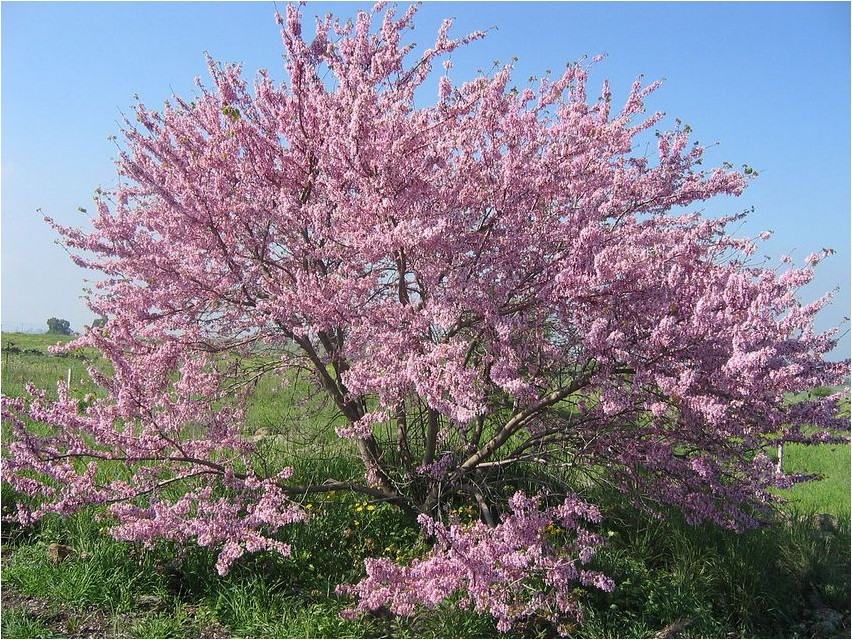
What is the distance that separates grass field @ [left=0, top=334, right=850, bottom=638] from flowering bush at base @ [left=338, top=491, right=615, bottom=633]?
38 cm

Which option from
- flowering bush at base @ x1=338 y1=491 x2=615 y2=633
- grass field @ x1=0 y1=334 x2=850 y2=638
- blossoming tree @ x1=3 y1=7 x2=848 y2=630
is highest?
blossoming tree @ x1=3 y1=7 x2=848 y2=630

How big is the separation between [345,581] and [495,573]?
1386mm

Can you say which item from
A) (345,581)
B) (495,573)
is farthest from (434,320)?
(345,581)

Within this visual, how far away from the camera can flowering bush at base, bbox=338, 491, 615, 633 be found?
151 inches

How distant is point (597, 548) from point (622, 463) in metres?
0.76

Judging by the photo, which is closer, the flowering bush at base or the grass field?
the flowering bush at base

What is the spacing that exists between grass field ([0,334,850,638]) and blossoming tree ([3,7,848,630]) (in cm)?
32

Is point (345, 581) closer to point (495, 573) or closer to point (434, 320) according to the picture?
point (495, 573)

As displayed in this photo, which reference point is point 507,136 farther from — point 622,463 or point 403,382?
point 622,463

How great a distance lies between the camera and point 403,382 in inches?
155

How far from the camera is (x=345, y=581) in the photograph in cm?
477

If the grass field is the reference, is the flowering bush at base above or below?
above

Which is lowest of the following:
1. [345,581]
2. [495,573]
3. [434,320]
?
[345,581]

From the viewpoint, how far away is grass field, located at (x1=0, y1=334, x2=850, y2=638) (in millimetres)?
4250
